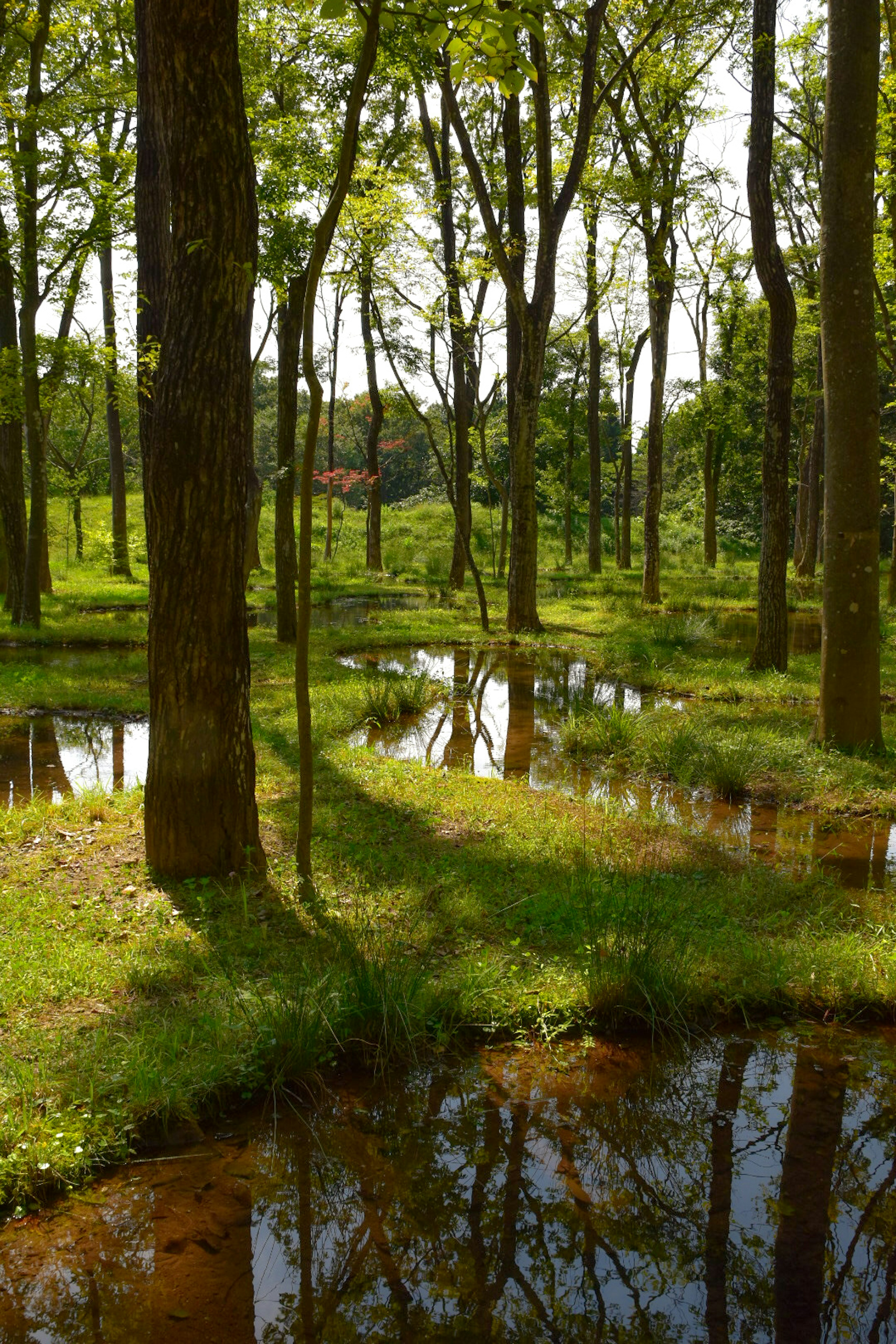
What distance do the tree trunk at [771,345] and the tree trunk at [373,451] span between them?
43.5 feet

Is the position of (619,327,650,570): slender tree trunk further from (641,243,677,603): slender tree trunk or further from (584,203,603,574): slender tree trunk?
(641,243,677,603): slender tree trunk

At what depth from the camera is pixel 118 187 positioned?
11.9 m

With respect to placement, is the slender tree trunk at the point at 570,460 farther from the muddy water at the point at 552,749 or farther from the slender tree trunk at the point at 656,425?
the muddy water at the point at 552,749

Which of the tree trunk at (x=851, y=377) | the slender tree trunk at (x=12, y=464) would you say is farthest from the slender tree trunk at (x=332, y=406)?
the tree trunk at (x=851, y=377)

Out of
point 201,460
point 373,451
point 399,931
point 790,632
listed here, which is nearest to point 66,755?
point 201,460

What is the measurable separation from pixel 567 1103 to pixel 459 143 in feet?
41.6

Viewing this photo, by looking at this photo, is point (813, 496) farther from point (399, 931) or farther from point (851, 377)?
point (399, 931)

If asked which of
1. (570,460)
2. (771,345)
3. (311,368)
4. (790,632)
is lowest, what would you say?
(790,632)

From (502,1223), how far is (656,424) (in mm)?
16586

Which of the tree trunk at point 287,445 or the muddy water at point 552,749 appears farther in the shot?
the tree trunk at point 287,445

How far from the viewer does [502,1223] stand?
2467 mm

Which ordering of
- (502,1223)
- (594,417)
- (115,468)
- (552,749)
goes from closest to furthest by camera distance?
(502,1223), (552,749), (115,468), (594,417)

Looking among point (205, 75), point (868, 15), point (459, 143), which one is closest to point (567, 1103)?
point (205, 75)

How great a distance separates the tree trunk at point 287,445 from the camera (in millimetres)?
Answer: 11336
